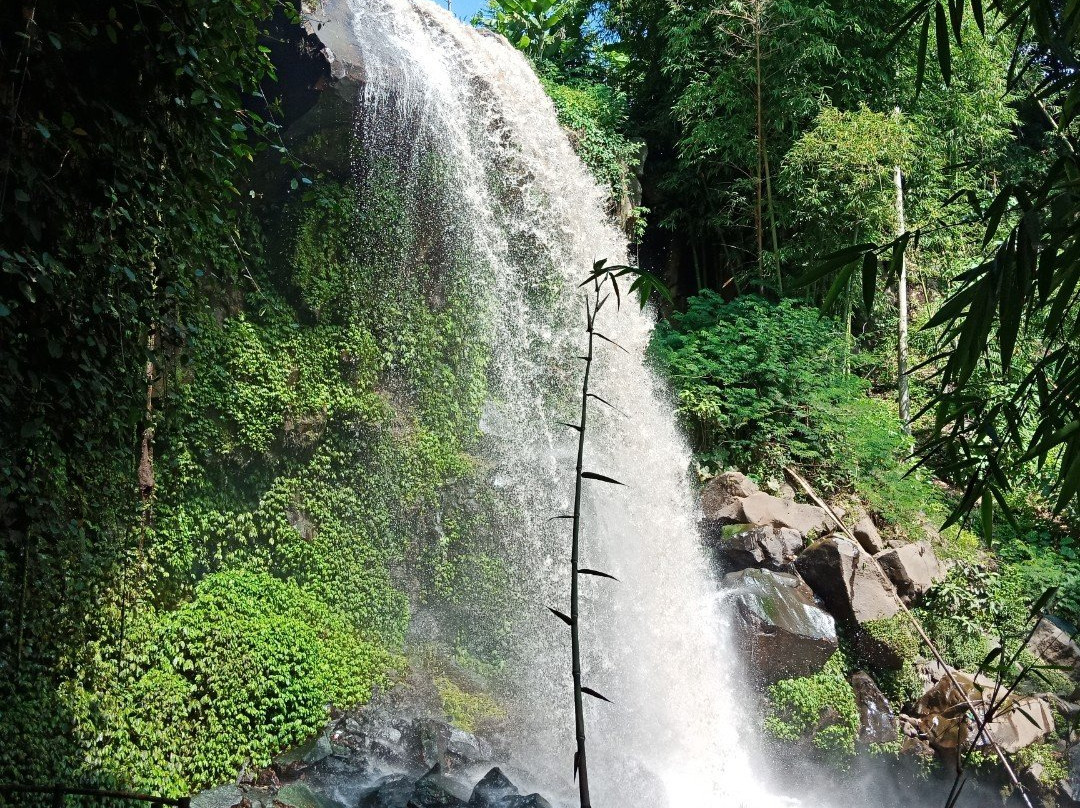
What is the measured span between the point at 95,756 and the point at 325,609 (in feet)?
6.74

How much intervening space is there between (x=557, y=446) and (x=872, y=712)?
3.41 m

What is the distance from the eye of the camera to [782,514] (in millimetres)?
7602

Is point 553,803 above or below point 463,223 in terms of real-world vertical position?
below

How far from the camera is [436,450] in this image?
6996mm

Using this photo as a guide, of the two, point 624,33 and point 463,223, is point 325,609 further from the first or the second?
point 624,33

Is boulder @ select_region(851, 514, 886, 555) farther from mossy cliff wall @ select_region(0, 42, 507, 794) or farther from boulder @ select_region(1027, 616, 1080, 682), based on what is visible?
mossy cliff wall @ select_region(0, 42, 507, 794)

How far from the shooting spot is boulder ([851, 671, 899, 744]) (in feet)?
21.7

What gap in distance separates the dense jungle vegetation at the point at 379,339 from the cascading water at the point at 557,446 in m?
0.35

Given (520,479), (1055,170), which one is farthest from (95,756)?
(1055,170)

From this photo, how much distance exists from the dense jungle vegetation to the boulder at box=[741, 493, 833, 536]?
0.82m

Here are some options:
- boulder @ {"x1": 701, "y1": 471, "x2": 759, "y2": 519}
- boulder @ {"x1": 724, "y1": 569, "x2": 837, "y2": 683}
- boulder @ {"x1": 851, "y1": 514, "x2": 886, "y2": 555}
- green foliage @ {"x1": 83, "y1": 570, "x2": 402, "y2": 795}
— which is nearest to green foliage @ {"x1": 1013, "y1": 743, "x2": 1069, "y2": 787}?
boulder @ {"x1": 724, "y1": 569, "x2": 837, "y2": 683}

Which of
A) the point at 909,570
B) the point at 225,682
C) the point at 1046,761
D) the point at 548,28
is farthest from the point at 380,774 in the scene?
the point at 548,28

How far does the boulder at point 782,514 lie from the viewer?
7520 millimetres

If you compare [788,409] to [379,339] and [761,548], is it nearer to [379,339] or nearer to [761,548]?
[761,548]
